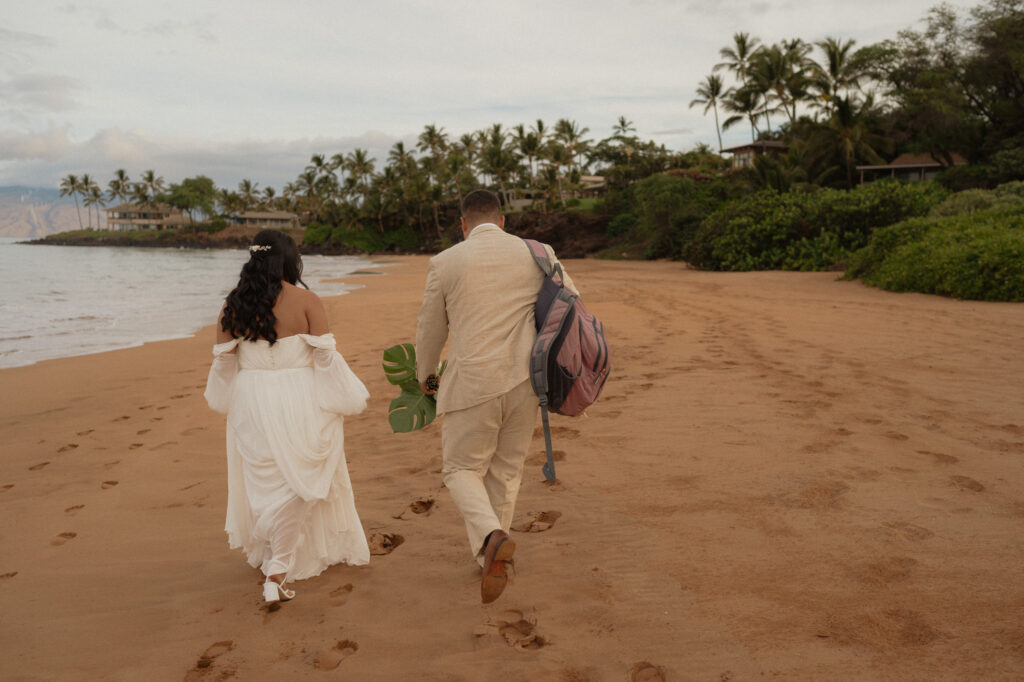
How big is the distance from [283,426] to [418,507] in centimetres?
139

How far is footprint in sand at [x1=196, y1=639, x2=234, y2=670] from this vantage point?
2.58 m

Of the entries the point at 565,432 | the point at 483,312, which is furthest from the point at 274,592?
the point at 565,432

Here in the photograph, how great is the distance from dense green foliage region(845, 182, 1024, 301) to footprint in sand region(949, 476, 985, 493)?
958 centimetres

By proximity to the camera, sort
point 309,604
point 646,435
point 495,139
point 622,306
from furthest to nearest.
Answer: point 495,139 < point 622,306 < point 646,435 < point 309,604

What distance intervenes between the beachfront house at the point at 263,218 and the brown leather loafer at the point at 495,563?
102714 mm

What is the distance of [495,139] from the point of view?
66312 millimetres

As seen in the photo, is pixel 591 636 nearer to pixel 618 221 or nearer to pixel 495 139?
pixel 618 221

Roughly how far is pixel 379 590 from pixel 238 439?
99cm

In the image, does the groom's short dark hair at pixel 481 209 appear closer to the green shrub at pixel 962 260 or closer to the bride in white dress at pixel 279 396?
the bride in white dress at pixel 279 396

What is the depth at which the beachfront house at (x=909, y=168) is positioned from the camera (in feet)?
117

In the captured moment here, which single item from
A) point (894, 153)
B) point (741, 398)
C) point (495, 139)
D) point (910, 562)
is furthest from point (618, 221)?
point (910, 562)

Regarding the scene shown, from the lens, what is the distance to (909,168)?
37062mm

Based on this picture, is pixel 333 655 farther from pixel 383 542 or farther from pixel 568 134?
pixel 568 134

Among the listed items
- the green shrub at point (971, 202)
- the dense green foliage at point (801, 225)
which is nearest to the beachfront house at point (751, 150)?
the dense green foliage at point (801, 225)
